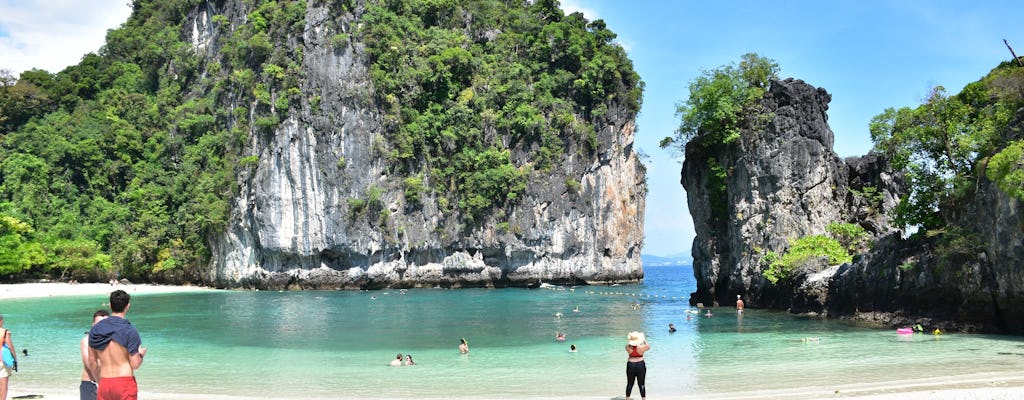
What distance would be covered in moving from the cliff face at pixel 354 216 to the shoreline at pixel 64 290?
18.1 ft

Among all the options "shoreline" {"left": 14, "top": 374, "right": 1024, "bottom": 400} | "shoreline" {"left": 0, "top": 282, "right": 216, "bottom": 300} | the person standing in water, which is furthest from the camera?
"shoreline" {"left": 0, "top": 282, "right": 216, "bottom": 300}

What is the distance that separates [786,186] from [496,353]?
58.3 feet

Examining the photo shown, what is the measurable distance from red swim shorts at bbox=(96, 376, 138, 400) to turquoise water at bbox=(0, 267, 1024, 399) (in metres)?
7.89

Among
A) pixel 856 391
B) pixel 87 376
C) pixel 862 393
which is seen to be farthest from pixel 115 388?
pixel 856 391

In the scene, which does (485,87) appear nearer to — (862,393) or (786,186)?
(786,186)

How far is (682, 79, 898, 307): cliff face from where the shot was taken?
32.4m

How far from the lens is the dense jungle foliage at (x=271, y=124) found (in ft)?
192

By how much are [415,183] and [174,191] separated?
2066 cm

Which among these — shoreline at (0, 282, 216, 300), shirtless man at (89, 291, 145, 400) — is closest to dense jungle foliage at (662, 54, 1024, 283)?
shirtless man at (89, 291, 145, 400)

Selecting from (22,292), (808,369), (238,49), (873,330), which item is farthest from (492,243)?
(808,369)

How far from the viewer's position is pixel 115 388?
6.65 metres

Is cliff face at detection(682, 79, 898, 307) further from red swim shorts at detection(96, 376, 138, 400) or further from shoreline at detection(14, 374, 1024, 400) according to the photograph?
red swim shorts at detection(96, 376, 138, 400)

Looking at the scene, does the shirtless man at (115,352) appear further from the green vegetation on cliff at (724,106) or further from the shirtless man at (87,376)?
the green vegetation on cliff at (724,106)

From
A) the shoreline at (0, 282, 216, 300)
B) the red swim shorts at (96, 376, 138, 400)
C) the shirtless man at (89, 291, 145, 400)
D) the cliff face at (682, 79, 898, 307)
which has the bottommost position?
the shoreline at (0, 282, 216, 300)
